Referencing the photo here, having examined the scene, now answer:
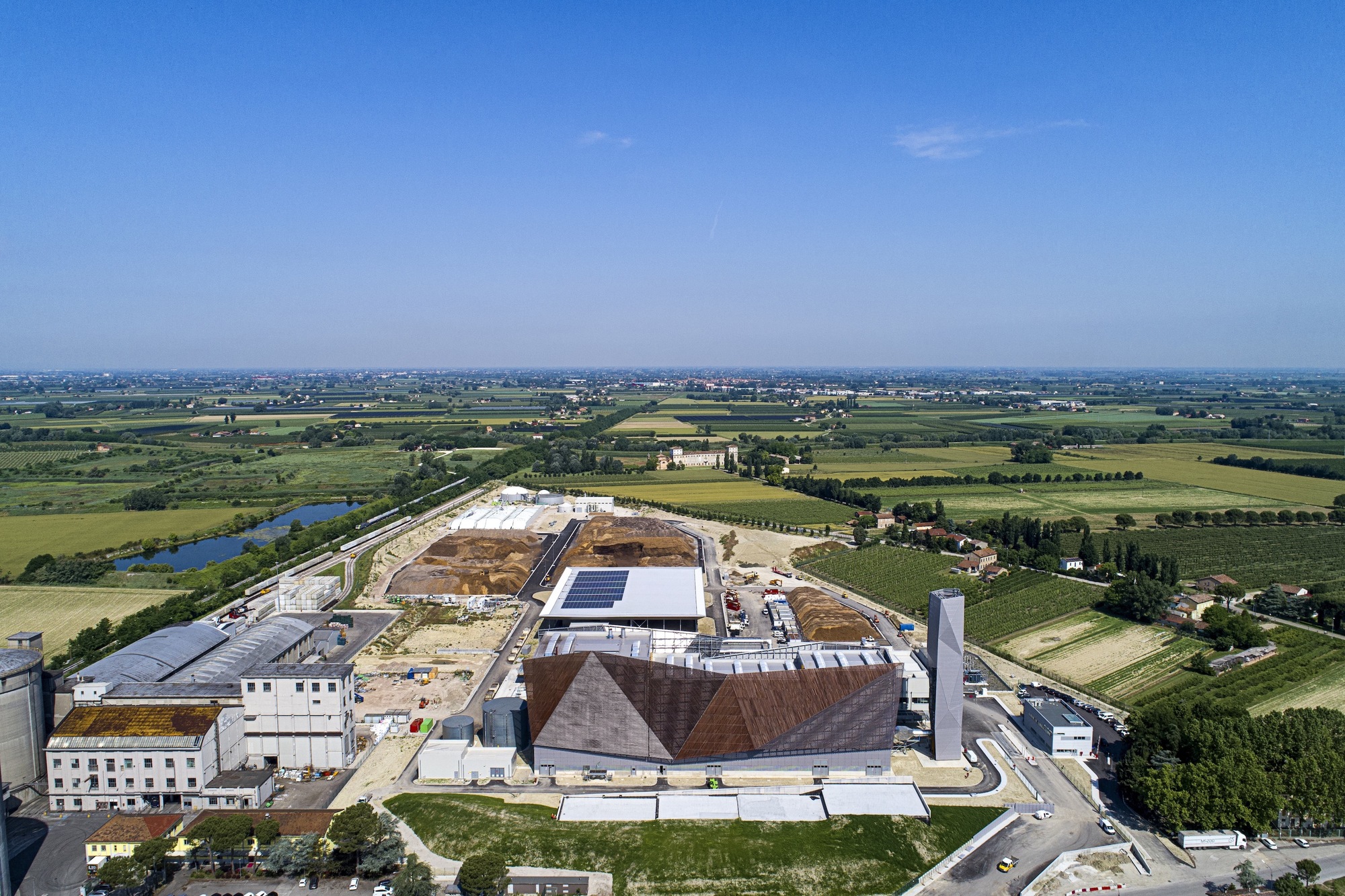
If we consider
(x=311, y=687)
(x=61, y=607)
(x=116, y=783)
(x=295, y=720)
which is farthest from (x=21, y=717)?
(x=61, y=607)

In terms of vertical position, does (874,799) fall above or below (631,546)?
below

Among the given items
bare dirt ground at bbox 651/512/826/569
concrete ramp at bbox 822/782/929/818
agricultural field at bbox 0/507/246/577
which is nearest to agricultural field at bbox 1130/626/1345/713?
concrete ramp at bbox 822/782/929/818

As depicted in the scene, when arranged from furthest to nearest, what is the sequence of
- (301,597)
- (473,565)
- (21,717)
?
(473,565) < (301,597) < (21,717)

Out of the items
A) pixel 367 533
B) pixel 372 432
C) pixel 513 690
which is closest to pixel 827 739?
pixel 513 690

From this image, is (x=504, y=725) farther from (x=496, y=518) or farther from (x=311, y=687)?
(x=496, y=518)

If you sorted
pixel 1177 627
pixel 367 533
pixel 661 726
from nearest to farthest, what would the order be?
1. pixel 661 726
2. pixel 1177 627
3. pixel 367 533

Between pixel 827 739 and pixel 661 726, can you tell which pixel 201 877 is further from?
pixel 827 739

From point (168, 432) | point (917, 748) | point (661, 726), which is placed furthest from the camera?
point (168, 432)
